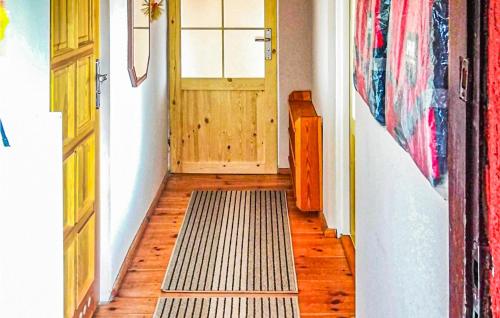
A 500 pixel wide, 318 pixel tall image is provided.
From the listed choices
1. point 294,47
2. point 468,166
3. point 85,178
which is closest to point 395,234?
point 468,166

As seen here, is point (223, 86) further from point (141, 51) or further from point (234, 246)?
point (234, 246)

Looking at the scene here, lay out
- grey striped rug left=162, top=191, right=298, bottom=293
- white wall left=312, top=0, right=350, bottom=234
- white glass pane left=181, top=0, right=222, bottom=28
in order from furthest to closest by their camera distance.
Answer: white glass pane left=181, top=0, right=222, bottom=28, white wall left=312, top=0, right=350, bottom=234, grey striped rug left=162, top=191, right=298, bottom=293

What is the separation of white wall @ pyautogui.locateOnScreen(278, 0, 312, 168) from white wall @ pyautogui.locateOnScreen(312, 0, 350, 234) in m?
1.44

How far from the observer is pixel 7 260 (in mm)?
1554

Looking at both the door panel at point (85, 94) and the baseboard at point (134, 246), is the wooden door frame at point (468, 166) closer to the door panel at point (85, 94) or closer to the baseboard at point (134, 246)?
the door panel at point (85, 94)

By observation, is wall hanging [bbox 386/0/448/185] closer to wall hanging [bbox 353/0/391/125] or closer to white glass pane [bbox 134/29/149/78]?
wall hanging [bbox 353/0/391/125]

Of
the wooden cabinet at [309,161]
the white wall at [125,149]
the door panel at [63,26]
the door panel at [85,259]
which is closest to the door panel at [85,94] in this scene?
the door panel at [63,26]

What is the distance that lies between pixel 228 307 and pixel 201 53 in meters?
3.28

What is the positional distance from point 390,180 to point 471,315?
1121 millimetres

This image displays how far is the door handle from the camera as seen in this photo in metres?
6.31

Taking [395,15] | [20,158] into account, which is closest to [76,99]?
[20,158]

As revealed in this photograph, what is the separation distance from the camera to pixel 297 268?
13.2 ft

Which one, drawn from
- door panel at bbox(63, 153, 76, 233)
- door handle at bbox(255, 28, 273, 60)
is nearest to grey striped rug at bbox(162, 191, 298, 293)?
door panel at bbox(63, 153, 76, 233)

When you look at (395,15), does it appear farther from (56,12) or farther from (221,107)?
(221,107)
